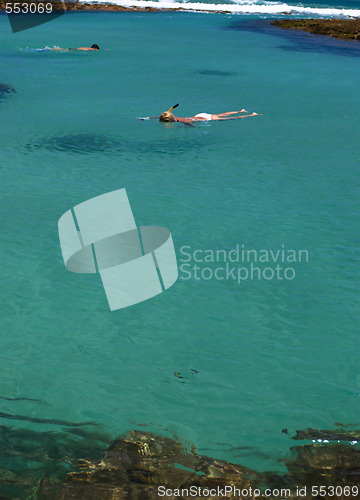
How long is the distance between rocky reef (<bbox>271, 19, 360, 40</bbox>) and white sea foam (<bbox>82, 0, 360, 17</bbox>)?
15911mm

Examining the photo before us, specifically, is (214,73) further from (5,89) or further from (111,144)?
(111,144)

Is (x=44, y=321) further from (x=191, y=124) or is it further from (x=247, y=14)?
(x=247, y=14)

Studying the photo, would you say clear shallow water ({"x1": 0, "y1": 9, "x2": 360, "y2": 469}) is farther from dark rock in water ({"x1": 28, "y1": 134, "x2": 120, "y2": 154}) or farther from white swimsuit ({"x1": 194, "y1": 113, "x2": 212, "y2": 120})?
white swimsuit ({"x1": 194, "y1": 113, "x2": 212, "y2": 120})

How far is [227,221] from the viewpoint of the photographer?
12.7 m

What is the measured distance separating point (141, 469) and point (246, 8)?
82.4m

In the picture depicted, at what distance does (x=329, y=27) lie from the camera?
5356 centimetres

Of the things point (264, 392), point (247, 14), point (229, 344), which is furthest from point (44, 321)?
point (247, 14)

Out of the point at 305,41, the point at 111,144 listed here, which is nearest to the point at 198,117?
the point at 111,144

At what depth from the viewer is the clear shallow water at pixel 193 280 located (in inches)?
293

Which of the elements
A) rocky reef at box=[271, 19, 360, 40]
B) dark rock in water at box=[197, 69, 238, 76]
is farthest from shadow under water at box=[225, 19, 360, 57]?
dark rock in water at box=[197, 69, 238, 76]

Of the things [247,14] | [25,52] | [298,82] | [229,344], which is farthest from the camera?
[247,14]

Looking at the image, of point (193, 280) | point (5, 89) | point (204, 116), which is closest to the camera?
point (193, 280)

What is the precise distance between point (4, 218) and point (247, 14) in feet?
227

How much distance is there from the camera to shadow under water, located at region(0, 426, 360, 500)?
233 inches
